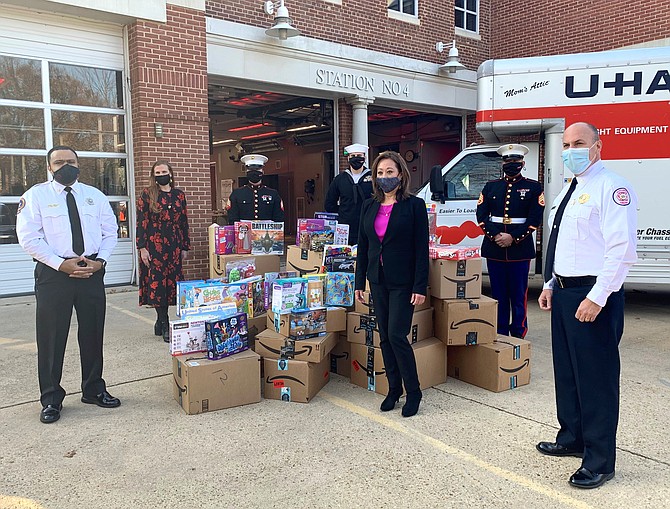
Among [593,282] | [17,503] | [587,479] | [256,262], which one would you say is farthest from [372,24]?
[17,503]

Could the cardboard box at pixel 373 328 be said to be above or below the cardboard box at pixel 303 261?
below

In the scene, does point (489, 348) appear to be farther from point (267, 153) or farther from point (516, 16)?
point (267, 153)

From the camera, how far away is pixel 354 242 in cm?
698

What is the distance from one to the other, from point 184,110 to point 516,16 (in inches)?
363

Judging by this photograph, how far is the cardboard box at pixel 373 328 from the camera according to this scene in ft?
15.1

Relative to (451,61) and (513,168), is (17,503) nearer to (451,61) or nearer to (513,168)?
(513,168)

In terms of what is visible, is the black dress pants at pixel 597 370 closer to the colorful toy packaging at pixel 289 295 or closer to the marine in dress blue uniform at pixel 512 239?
the colorful toy packaging at pixel 289 295

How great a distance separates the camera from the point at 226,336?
14.6 ft

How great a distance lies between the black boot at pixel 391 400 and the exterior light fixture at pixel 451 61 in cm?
1047

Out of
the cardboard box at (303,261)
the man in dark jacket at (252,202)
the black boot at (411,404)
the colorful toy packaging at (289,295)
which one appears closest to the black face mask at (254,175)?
the man in dark jacket at (252,202)

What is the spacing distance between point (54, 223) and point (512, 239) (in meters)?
4.05

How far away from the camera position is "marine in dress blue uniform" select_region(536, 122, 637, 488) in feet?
9.69

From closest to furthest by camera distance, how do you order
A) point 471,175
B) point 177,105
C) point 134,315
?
point 134,315, point 471,175, point 177,105

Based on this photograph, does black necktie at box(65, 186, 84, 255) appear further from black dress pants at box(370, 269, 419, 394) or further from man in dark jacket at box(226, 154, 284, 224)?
man in dark jacket at box(226, 154, 284, 224)
